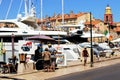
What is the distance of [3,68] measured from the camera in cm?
2439

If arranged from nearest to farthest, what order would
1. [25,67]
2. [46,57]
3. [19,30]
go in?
[25,67], [46,57], [19,30]

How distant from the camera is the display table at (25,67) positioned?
80.8 feet

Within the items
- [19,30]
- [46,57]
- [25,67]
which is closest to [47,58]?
[46,57]

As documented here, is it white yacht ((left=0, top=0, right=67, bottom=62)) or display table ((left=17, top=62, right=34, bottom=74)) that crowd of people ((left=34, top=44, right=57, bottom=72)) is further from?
white yacht ((left=0, top=0, right=67, bottom=62))

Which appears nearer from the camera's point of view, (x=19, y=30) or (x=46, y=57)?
(x=46, y=57)

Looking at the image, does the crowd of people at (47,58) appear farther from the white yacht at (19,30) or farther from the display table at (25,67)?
the white yacht at (19,30)

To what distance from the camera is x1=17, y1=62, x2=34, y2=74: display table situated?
2464 centimetres

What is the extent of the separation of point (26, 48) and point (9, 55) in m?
1.81

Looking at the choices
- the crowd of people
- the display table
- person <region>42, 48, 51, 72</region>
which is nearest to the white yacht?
the crowd of people

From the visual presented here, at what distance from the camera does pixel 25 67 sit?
2500cm

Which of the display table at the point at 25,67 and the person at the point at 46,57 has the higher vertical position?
the person at the point at 46,57

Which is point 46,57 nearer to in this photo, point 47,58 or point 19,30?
point 47,58

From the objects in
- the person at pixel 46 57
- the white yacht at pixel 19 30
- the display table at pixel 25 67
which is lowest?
the display table at pixel 25 67

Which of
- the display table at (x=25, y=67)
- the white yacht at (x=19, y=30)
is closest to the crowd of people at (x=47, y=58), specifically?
the display table at (x=25, y=67)
